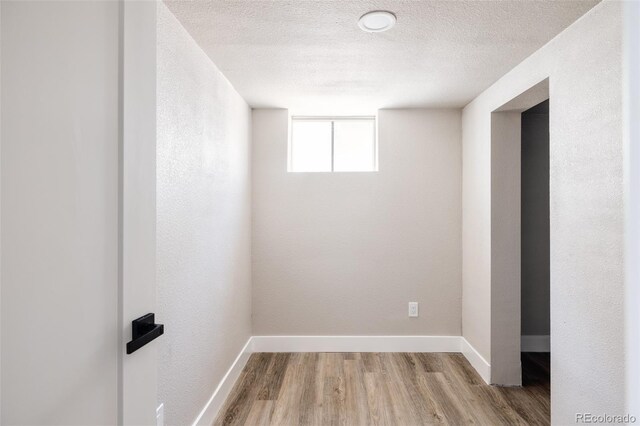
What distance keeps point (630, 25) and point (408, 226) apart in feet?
7.37

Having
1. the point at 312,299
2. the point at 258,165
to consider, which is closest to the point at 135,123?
the point at 258,165

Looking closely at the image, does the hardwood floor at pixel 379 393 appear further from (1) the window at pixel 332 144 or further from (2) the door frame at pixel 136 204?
(1) the window at pixel 332 144

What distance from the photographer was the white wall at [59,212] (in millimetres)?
568

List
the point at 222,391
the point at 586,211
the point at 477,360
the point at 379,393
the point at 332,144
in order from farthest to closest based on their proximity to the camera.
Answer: the point at 332,144, the point at 477,360, the point at 379,393, the point at 222,391, the point at 586,211

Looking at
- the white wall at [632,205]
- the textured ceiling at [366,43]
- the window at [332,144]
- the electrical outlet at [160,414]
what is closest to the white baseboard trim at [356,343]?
the window at [332,144]

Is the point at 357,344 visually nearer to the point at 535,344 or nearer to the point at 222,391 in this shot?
the point at 222,391

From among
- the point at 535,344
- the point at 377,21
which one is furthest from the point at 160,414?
the point at 535,344

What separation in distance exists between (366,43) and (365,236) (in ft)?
5.98

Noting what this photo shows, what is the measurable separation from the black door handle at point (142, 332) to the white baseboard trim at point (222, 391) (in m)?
1.33

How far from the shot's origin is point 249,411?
2254 mm

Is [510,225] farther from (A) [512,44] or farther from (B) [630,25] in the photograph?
(B) [630,25]

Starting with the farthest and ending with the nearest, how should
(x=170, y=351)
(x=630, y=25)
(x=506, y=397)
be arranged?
1. (x=506, y=397)
2. (x=170, y=351)
3. (x=630, y=25)

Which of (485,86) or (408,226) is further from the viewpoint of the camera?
(408,226)

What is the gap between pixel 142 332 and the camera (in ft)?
2.74
